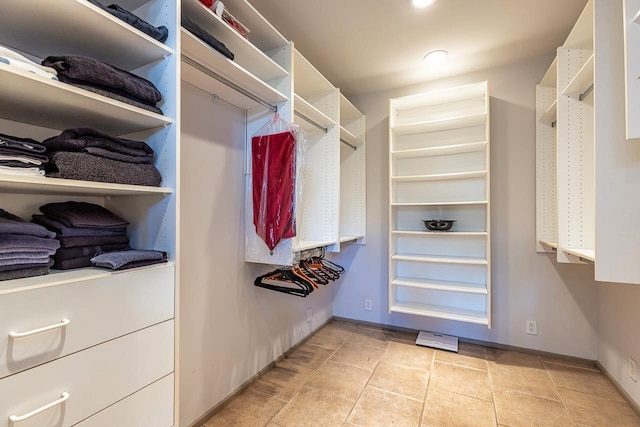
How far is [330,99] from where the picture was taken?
106 inches

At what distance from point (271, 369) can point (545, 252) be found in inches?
104

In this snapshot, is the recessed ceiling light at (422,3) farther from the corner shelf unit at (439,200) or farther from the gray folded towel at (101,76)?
the gray folded towel at (101,76)

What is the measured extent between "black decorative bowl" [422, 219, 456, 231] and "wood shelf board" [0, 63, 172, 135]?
2.42m

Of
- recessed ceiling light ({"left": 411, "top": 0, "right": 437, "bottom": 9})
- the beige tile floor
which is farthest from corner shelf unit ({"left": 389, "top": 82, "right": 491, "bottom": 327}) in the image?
recessed ceiling light ({"left": 411, "top": 0, "right": 437, "bottom": 9})

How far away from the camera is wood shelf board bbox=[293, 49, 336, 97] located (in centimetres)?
212

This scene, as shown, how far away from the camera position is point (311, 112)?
92.4 inches

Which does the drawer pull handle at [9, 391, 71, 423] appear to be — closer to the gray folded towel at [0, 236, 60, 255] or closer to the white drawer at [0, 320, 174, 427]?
the white drawer at [0, 320, 174, 427]

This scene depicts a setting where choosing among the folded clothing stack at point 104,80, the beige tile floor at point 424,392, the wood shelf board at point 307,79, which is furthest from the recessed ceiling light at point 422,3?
the beige tile floor at point 424,392

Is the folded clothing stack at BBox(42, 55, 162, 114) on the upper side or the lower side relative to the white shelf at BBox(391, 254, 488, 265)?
upper

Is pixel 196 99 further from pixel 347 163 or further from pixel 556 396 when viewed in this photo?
pixel 556 396

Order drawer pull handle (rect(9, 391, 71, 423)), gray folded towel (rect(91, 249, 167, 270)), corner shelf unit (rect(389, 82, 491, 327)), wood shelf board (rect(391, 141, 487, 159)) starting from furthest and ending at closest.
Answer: corner shelf unit (rect(389, 82, 491, 327)) < wood shelf board (rect(391, 141, 487, 159)) < gray folded towel (rect(91, 249, 167, 270)) < drawer pull handle (rect(9, 391, 71, 423))

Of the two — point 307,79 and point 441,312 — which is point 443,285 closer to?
point 441,312

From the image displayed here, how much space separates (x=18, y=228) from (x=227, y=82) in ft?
4.03

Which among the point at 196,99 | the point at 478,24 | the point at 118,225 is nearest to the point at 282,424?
the point at 118,225
